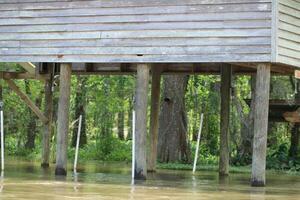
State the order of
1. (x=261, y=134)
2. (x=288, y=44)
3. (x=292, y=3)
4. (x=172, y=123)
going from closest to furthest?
(x=261, y=134) → (x=288, y=44) → (x=292, y=3) → (x=172, y=123)

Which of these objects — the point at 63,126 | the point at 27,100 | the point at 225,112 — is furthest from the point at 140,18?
the point at 27,100

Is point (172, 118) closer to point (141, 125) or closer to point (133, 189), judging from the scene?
point (141, 125)

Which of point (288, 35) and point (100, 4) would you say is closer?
point (288, 35)

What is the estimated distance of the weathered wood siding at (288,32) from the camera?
56.9ft

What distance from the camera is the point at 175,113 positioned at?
28.1 metres

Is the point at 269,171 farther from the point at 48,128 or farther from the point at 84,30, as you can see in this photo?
the point at 84,30

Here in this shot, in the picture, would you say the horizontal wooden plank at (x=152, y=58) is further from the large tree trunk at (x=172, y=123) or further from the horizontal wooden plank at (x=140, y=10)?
the large tree trunk at (x=172, y=123)

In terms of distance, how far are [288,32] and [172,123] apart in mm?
10746

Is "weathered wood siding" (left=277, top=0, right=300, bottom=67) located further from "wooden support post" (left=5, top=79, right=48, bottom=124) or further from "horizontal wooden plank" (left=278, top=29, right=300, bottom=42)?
"wooden support post" (left=5, top=79, right=48, bottom=124)

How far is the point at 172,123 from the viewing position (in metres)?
28.0

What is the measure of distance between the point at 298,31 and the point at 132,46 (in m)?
4.10

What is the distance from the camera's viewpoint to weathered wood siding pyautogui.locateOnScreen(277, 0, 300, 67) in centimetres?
1734

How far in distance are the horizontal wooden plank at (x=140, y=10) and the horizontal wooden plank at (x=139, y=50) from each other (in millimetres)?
870

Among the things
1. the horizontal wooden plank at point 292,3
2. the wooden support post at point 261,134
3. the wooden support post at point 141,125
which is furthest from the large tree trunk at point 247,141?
the wooden support post at point 261,134
